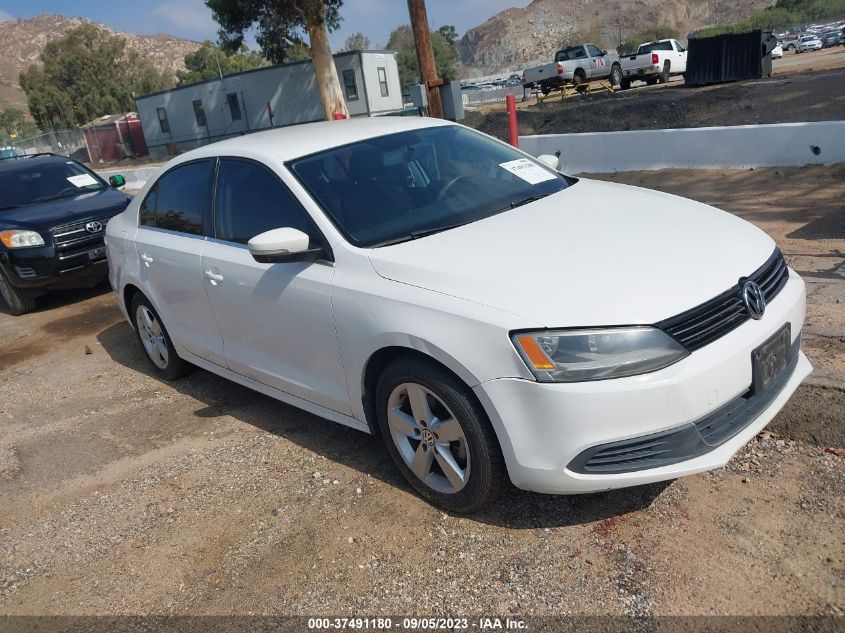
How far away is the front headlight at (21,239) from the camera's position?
7887 millimetres

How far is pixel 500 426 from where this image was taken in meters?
2.81

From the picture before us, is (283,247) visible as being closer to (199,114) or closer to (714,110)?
(714,110)

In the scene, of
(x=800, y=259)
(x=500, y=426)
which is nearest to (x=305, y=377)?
(x=500, y=426)

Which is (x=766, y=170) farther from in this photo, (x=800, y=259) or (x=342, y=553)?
(x=342, y=553)

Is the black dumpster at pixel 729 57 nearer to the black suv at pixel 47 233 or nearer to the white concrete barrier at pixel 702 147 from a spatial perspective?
the white concrete barrier at pixel 702 147

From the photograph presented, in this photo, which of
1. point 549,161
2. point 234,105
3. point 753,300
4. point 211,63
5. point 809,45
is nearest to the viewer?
point 753,300

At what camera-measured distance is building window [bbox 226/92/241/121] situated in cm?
3894

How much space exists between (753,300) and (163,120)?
4530 centimetres

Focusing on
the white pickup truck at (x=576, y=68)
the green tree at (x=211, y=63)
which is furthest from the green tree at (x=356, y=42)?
the white pickup truck at (x=576, y=68)

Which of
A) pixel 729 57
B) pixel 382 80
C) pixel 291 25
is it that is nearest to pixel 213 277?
pixel 729 57

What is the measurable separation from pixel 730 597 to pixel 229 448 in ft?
9.31

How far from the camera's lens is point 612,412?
261 cm

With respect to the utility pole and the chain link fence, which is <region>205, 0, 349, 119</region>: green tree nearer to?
the utility pole

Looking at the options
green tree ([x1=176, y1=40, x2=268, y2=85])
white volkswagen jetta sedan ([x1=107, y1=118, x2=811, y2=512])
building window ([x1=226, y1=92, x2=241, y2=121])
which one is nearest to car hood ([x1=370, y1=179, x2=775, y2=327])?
white volkswagen jetta sedan ([x1=107, y1=118, x2=811, y2=512])
